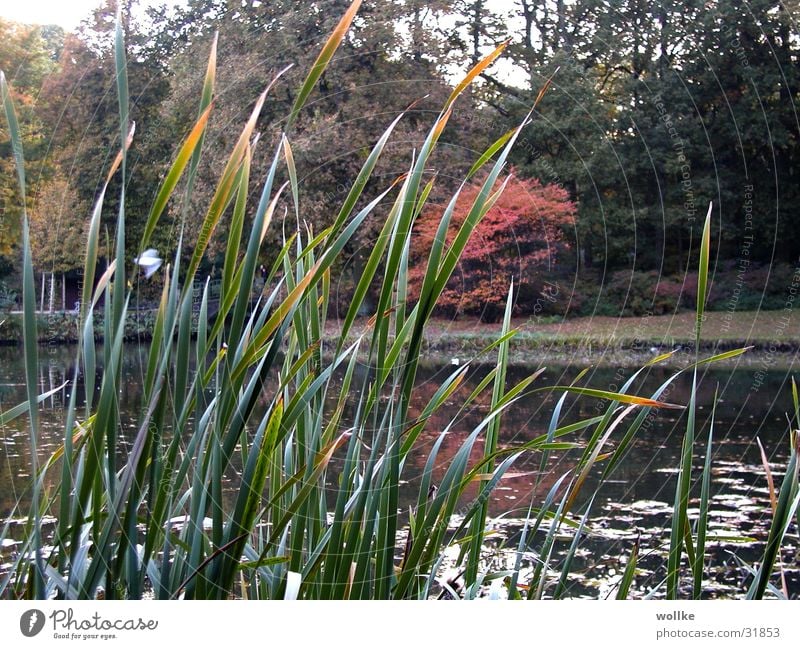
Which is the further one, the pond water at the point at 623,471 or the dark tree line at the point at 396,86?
the pond water at the point at 623,471

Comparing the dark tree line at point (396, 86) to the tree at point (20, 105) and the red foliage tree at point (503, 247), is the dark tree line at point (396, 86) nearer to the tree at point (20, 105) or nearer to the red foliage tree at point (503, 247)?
the tree at point (20, 105)

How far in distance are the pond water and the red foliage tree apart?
30.6 inches

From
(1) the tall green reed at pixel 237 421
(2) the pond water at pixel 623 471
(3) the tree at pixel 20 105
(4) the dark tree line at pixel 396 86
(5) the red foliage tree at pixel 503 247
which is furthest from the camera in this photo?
(5) the red foliage tree at pixel 503 247

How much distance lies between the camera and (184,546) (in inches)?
40.1

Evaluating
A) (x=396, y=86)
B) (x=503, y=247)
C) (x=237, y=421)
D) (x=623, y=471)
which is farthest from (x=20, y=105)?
(x=503, y=247)

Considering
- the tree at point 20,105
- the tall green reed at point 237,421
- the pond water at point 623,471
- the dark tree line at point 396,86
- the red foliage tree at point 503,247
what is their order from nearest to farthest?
the tall green reed at point 237,421
the tree at point 20,105
the dark tree line at point 396,86
the pond water at point 623,471
the red foliage tree at point 503,247

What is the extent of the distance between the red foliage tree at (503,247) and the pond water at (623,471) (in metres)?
0.78

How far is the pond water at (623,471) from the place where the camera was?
3725 millimetres

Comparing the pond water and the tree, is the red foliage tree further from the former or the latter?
the tree

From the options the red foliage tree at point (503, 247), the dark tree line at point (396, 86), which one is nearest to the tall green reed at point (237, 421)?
the dark tree line at point (396, 86)

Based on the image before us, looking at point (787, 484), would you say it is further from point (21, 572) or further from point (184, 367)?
point (21, 572)

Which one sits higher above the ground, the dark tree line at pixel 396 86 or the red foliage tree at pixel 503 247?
the dark tree line at pixel 396 86

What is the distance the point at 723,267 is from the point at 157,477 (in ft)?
20.2
